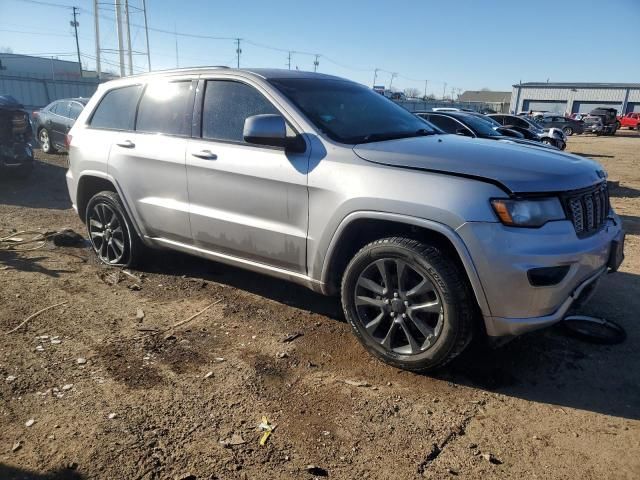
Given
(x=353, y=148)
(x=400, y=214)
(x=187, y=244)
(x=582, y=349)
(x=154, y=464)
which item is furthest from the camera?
(x=187, y=244)

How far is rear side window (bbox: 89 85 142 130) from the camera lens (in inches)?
174

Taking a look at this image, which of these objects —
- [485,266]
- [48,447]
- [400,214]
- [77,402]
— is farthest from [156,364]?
[485,266]

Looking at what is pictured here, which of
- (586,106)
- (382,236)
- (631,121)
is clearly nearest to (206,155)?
(382,236)

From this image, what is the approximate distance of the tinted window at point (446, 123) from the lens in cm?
1001

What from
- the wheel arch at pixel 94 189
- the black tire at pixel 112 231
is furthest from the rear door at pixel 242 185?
the black tire at pixel 112 231

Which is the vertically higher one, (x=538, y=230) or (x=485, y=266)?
(x=538, y=230)

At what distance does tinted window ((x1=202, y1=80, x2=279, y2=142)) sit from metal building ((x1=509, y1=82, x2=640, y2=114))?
66.6 metres

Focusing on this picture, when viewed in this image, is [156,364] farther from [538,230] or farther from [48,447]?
[538,230]

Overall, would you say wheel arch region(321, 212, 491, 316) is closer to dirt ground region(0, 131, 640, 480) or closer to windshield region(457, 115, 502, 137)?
dirt ground region(0, 131, 640, 480)

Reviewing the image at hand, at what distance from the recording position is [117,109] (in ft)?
15.0

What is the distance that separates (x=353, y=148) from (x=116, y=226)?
2.82 metres

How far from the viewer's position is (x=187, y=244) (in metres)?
4.09

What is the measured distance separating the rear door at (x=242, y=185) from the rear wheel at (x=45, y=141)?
424 inches

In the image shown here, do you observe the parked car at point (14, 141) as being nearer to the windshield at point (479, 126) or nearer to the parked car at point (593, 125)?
the windshield at point (479, 126)
